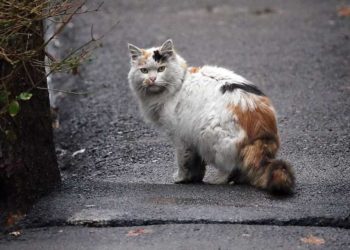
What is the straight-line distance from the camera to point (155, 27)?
583 inches

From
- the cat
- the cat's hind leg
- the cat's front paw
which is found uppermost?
the cat

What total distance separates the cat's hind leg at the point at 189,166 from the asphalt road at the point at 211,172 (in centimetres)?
16

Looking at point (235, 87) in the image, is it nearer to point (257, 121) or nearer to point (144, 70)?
point (257, 121)

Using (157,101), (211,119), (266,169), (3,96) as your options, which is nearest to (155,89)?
(157,101)

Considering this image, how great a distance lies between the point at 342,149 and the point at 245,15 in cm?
805

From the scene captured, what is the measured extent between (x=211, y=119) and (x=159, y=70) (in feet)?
2.54

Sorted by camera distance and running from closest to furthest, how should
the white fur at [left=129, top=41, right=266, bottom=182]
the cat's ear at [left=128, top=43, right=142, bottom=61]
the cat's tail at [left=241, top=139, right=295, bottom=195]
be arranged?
the cat's tail at [left=241, top=139, right=295, bottom=195]
the white fur at [left=129, top=41, right=266, bottom=182]
the cat's ear at [left=128, top=43, right=142, bottom=61]

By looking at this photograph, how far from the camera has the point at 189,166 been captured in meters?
6.76

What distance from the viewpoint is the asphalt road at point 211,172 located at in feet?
17.9

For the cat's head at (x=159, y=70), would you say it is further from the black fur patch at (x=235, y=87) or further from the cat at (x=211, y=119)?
the black fur patch at (x=235, y=87)

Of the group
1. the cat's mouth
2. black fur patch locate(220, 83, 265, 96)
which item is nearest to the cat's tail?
black fur patch locate(220, 83, 265, 96)

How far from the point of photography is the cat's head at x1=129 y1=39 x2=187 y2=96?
682 centimetres

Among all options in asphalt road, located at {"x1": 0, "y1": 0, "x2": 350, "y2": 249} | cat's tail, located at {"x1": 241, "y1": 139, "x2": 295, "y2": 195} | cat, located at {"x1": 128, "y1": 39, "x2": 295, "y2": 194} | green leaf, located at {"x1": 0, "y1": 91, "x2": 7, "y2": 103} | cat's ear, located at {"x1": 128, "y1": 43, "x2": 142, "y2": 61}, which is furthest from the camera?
cat's ear, located at {"x1": 128, "y1": 43, "x2": 142, "y2": 61}

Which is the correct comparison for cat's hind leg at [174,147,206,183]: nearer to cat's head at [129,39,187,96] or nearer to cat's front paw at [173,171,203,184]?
cat's front paw at [173,171,203,184]
